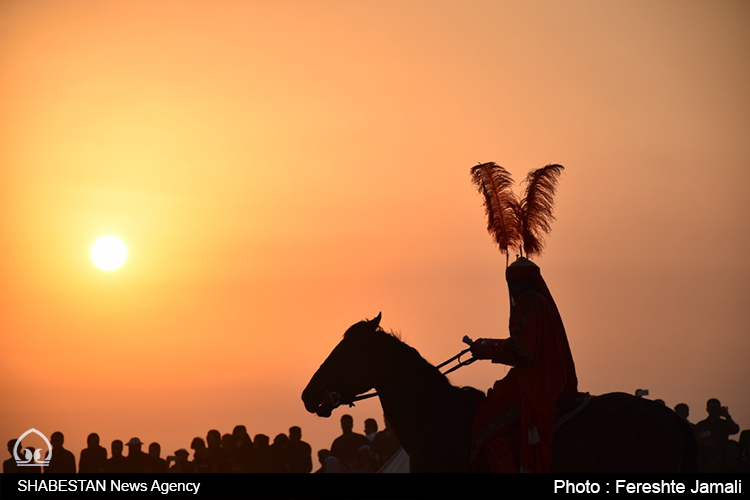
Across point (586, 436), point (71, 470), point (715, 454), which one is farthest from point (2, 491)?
point (715, 454)

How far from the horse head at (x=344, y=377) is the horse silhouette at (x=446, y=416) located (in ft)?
0.04

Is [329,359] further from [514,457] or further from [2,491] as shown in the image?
[2,491]

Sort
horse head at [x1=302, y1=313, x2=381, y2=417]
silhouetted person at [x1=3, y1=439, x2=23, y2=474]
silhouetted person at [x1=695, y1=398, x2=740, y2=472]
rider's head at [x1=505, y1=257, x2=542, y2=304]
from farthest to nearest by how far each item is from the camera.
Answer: silhouetted person at [x1=3, y1=439, x2=23, y2=474] → silhouetted person at [x1=695, y1=398, x2=740, y2=472] → horse head at [x1=302, y1=313, x2=381, y2=417] → rider's head at [x1=505, y1=257, x2=542, y2=304]

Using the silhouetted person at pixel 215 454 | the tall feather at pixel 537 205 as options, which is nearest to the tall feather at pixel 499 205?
the tall feather at pixel 537 205

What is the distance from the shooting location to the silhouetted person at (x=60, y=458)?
68.9 ft

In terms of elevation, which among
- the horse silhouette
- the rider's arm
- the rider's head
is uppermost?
the rider's head

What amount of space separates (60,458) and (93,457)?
1414 millimetres

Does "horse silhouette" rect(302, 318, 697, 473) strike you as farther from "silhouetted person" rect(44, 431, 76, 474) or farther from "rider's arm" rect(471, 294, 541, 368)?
"silhouetted person" rect(44, 431, 76, 474)

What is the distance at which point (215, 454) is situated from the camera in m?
23.2

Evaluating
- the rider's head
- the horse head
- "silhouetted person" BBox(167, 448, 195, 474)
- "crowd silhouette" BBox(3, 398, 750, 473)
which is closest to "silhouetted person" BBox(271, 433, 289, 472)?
"crowd silhouette" BBox(3, 398, 750, 473)

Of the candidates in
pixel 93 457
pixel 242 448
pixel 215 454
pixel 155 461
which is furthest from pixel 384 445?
pixel 93 457

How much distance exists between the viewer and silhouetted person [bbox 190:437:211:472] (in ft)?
74.4

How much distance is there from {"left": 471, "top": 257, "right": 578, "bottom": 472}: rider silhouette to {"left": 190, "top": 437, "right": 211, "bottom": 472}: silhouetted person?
29.5 feet

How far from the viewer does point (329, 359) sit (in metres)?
15.6
